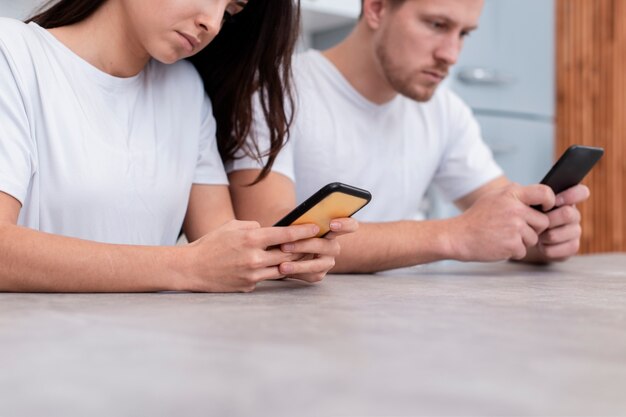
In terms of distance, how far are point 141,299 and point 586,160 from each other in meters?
0.80

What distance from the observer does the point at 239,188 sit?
1.43 metres

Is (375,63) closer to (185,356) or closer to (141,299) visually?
(141,299)

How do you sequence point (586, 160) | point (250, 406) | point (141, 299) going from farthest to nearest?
1. point (586, 160)
2. point (141, 299)
3. point (250, 406)

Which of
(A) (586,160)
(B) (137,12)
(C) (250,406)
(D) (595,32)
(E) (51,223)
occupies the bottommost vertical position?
(C) (250,406)

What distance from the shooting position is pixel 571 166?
1292mm

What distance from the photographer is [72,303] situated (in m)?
0.78

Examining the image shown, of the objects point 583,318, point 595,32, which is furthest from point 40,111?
point 595,32

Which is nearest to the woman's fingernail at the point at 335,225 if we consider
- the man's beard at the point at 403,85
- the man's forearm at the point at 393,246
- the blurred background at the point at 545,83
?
the man's forearm at the point at 393,246

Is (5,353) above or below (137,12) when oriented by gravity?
below

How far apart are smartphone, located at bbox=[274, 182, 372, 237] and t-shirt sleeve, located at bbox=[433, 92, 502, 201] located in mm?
932

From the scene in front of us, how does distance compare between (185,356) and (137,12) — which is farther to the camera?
(137,12)

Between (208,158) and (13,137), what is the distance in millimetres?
387

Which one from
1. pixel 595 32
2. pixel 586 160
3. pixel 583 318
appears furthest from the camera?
pixel 595 32

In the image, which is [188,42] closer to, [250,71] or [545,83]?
[250,71]
